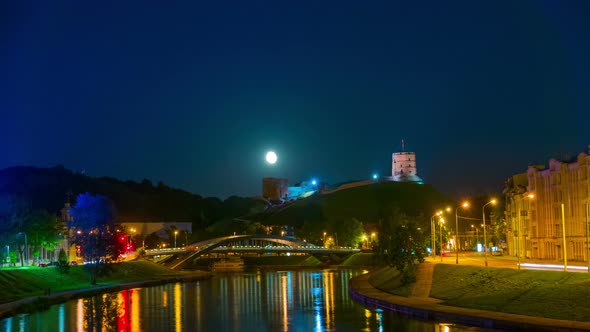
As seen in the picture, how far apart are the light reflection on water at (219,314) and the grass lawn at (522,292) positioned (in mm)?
3889

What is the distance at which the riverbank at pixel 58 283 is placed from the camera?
61.8 m

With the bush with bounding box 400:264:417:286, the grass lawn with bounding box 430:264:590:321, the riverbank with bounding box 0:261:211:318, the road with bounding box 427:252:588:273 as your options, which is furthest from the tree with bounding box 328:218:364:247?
the grass lawn with bounding box 430:264:590:321

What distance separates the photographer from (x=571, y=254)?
70.3 m

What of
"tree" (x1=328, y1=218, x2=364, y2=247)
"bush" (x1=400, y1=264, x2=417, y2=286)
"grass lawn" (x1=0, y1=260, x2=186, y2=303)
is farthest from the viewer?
"tree" (x1=328, y1=218, x2=364, y2=247)

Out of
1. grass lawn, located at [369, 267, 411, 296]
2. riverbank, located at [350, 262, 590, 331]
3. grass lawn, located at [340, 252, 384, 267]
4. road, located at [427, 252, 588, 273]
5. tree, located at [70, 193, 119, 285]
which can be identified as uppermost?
tree, located at [70, 193, 119, 285]

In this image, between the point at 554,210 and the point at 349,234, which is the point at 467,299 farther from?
the point at 349,234

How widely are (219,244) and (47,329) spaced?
4258 inches

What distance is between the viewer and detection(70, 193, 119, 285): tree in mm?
95125

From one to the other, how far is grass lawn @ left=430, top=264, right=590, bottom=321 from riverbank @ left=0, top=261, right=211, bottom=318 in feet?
107

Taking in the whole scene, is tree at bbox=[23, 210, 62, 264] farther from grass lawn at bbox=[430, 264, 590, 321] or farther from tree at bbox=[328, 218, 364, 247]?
tree at bbox=[328, 218, 364, 247]

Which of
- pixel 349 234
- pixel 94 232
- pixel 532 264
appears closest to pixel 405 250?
pixel 532 264

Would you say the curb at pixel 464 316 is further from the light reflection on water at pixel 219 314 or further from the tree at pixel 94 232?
the tree at pixel 94 232

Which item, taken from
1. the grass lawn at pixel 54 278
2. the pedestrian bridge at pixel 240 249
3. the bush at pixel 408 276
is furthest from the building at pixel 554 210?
the pedestrian bridge at pixel 240 249

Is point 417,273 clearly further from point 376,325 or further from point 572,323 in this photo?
point 572,323
